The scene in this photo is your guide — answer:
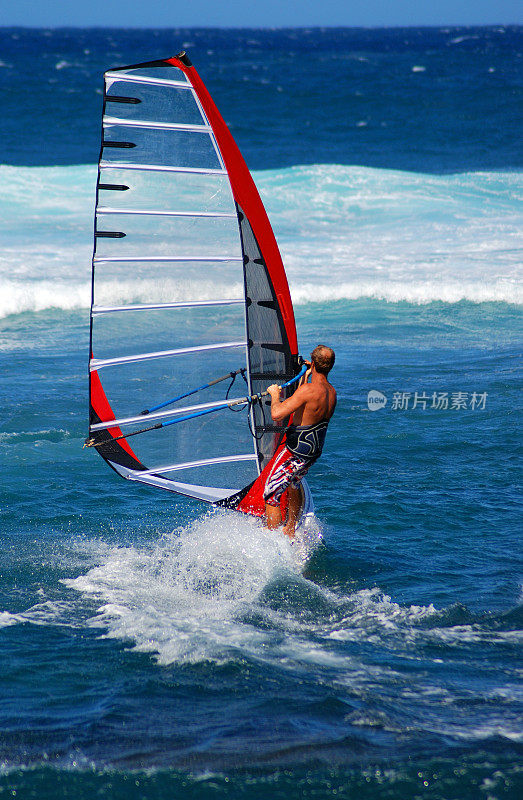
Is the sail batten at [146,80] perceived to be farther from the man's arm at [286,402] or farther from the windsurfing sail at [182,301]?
the man's arm at [286,402]

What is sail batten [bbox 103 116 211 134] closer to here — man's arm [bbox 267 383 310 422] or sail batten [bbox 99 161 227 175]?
sail batten [bbox 99 161 227 175]

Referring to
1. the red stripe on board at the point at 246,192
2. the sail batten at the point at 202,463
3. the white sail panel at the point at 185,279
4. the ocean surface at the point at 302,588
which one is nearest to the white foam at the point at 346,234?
the ocean surface at the point at 302,588

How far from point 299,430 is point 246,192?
4.73ft

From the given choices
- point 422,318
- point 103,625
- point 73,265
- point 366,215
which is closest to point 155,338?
point 103,625

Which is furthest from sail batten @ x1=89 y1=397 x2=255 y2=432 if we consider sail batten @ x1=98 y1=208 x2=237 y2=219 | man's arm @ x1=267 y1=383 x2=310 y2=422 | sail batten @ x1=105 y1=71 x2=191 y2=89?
sail batten @ x1=105 y1=71 x2=191 y2=89

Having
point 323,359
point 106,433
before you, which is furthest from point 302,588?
point 106,433

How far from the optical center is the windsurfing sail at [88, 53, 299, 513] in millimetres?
4500

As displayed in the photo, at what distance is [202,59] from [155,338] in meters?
45.8

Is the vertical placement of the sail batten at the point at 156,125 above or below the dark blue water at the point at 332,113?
below

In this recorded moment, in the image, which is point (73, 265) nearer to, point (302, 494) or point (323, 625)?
point (302, 494)

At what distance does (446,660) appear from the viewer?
388cm

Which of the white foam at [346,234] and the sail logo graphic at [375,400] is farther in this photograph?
the white foam at [346,234]

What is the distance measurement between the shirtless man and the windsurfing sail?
→ 15 cm

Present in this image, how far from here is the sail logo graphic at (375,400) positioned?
770 centimetres
